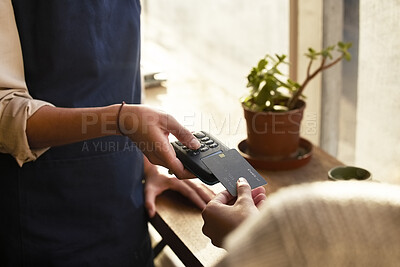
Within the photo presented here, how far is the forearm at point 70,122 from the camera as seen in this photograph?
91 cm

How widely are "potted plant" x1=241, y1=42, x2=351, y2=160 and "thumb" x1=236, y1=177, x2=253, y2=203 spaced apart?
1.14ft

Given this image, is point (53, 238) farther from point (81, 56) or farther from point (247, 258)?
point (247, 258)

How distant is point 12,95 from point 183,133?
1.00ft

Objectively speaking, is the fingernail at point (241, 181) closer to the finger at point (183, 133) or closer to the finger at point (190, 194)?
the finger at point (183, 133)

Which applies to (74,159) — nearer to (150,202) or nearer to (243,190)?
(150,202)

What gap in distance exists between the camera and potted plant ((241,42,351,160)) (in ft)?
3.79

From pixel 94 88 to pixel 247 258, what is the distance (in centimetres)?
67

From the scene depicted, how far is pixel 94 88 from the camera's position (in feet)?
3.31

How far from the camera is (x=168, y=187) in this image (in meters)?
1.17

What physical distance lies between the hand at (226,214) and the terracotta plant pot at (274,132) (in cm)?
38

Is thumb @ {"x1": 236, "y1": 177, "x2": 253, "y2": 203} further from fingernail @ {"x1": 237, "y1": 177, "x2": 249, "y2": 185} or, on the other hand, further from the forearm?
the forearm

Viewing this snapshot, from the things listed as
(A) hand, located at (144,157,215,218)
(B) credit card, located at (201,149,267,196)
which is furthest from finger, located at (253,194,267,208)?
(A) hand, located at (144,157,215,218)

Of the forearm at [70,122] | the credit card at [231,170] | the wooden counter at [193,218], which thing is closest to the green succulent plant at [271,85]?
the wooden counter at [193,218]

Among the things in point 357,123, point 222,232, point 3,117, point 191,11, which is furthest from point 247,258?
point 191,11
